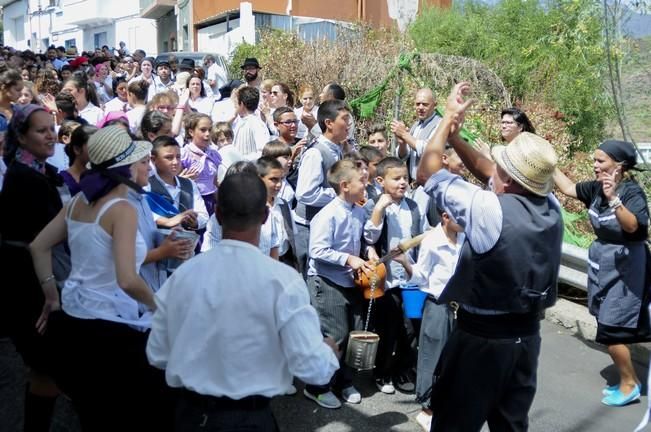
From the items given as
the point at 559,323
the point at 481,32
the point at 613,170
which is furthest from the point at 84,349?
the point at 481,32

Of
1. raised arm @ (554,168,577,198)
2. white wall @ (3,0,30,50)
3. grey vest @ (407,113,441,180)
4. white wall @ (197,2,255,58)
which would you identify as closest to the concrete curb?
raised arm @ (554,168,577,198)

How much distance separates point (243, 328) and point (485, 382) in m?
1.37

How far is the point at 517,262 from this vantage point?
124 inches

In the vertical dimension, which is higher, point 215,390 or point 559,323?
point 215,390

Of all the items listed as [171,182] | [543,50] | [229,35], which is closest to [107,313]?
[171,182]

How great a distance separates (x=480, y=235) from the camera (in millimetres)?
3148

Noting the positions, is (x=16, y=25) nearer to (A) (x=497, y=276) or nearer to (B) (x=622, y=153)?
(B) (x=622, y=153)

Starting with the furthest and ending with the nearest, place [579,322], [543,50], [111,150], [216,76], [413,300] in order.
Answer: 1. [216,76]
2. [543,50]
3. [579,322]
4. [413,300]
5. [111,150]

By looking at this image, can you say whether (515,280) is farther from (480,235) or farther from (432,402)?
(432,402)

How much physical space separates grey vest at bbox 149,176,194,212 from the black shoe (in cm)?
207

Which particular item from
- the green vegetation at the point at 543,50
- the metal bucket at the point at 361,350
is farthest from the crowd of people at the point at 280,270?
the green vegetation at the point at 543,50

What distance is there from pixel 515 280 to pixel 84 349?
2080 mm

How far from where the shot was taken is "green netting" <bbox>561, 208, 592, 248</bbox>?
7.26 metres

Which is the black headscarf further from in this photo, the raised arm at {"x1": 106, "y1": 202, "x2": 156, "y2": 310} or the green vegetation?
the green vegetation
